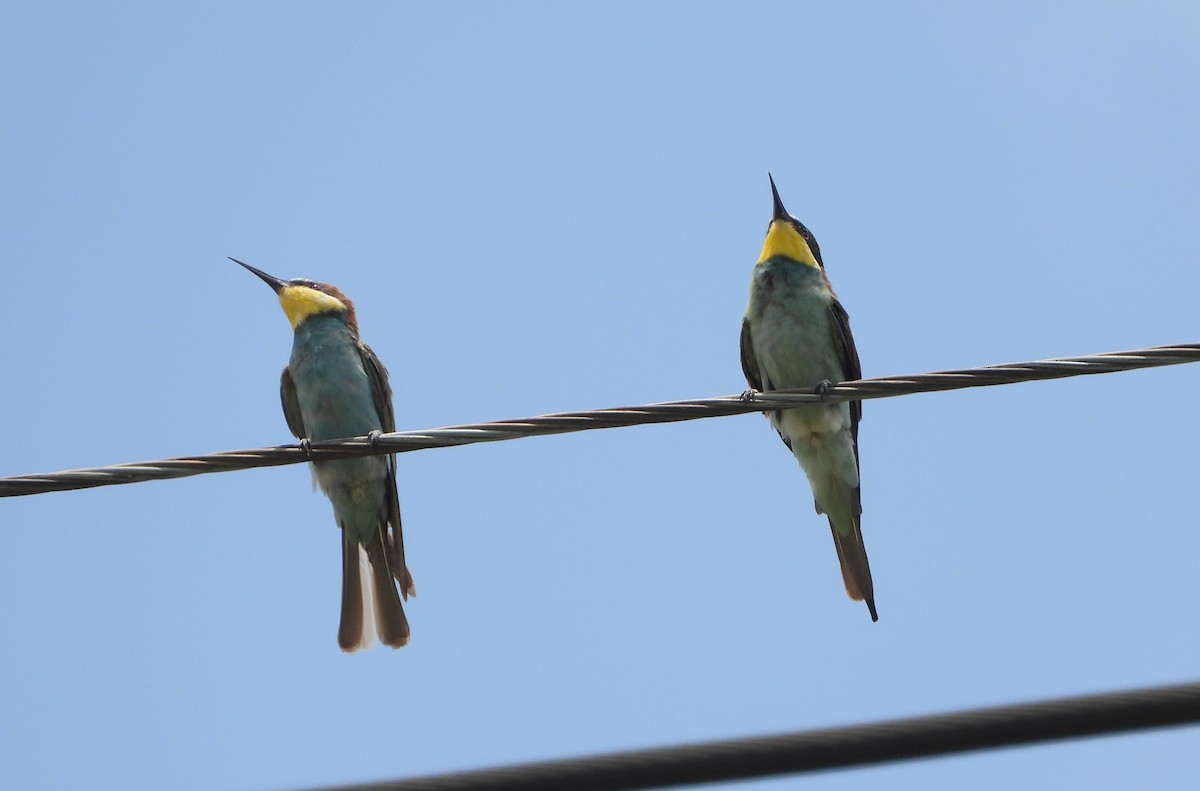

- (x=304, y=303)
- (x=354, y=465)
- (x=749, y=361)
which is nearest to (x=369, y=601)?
(x=354, y=465)

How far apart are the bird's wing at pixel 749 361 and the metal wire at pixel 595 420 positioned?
240 cm

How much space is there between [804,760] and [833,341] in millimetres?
4676

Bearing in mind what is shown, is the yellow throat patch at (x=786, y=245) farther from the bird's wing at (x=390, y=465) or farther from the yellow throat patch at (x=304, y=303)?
the yellow throat patch at (x=304, y=303)

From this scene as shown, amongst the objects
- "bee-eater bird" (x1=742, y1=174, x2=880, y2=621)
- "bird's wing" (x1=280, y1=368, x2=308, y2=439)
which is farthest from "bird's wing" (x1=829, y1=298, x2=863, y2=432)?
"bird's wing" (x1=280, y1=368, x2=308, y2=439)

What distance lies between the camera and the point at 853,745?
1.72 m

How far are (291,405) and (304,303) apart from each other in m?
0.57

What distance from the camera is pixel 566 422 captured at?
3682 mm

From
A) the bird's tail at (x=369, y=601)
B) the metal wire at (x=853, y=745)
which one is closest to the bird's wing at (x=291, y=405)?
the bird's tail at (x=369, y=601)

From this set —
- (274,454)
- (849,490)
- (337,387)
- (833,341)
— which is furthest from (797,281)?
(274,454)

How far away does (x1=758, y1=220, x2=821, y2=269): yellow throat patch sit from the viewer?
21.7 feet

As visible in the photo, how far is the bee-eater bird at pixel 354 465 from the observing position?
Result: 602 centimetres

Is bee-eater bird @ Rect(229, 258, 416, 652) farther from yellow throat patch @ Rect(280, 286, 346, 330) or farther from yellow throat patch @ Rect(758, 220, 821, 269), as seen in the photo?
yellow throat patch @ Rect(758, 220, 821, 269)

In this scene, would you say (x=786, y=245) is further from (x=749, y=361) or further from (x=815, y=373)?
(x=815, y=373)

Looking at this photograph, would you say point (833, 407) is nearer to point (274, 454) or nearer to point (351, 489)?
point (351, 489)
